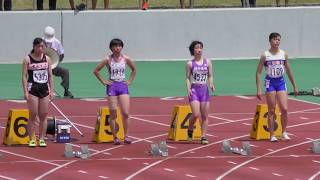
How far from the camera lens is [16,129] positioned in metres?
20.7

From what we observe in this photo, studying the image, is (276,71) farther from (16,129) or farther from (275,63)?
(16,129)

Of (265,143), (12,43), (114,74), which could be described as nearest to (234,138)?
(265,143)

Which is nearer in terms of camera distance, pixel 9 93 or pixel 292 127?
pixel 292 127

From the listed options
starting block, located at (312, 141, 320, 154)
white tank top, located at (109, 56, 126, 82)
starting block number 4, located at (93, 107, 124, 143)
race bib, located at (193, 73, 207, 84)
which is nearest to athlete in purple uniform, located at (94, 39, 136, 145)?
white tank top, located at (109, 56, 126, 82)

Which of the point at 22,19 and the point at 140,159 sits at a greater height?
the point at 22,19

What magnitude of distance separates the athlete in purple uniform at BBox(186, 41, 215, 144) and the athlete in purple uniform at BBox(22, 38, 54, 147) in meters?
2.53

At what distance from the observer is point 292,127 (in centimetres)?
2316

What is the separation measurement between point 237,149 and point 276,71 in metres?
2.10

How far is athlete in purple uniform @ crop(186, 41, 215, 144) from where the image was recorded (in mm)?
20672

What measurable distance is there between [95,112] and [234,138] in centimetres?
462

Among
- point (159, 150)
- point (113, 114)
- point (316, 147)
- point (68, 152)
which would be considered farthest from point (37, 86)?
point (316, 147)

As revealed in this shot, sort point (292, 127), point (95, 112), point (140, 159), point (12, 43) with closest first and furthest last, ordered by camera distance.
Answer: point (140, 159) → point (292, 127) → point (95, 112) → point (12, 43)

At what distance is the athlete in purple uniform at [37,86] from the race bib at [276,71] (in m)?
4.03

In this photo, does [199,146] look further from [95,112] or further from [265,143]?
[95,112]
